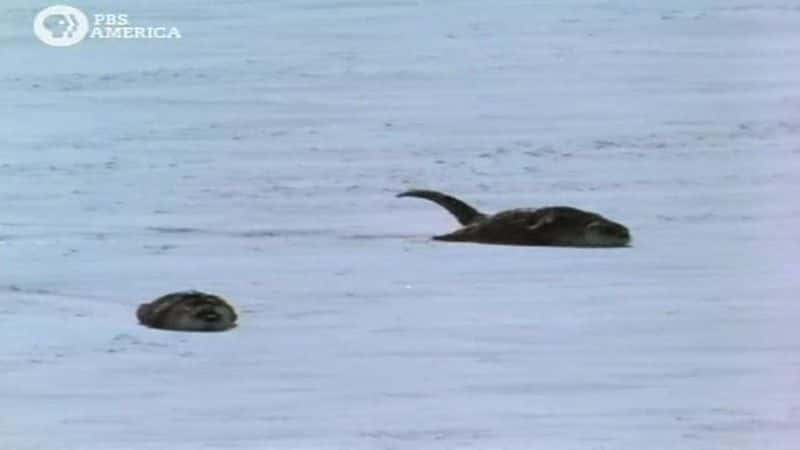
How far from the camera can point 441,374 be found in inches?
372

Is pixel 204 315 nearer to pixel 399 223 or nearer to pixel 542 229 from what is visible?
pixel 399 223

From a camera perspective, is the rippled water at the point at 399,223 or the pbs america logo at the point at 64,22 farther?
the pbs america logo at the point at 64,22

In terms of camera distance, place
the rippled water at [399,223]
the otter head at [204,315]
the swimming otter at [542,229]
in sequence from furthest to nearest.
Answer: the swimming otter at [542,229] < the otter head at [204,315] < the rippled water at [399,223]

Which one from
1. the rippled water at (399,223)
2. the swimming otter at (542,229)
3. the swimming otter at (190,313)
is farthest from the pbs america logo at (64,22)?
the swimming otter at (542,229)

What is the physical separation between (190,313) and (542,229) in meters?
0.75

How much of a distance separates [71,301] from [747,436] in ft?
4.65

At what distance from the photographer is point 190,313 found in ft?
31.3

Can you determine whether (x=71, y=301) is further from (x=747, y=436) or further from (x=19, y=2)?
(x=747, y=436)

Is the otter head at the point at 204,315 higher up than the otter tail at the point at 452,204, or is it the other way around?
the otter tail at the point at 452,204

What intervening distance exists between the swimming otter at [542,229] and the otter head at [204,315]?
17.2 inches

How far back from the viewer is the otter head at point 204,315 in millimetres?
9516

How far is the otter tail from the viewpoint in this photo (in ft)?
31.3

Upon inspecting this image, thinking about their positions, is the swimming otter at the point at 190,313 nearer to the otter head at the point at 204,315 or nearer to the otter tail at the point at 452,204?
the otter head at the point at 204,315

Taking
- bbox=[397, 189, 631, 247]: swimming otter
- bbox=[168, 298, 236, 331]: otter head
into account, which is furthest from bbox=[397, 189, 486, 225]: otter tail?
bbox=[168, 298, 236, 331]: otter head
